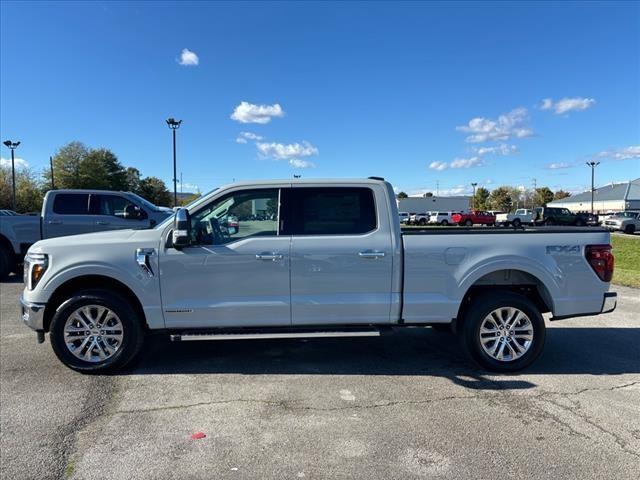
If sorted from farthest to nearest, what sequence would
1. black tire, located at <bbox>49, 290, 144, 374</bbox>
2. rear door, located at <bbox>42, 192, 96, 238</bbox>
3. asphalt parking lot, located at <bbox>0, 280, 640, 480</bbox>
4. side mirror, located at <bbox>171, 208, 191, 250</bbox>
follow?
rear door, located at <bbox>42, 192, 96, 238</bbox>
black tire, located at <bbox>49, 290, 144, 374</bbox>
side mirror, located at <bbox>171, 208, 191, 250</bbox>
asphalt parking lot, located at <bbox>0, 280, 640, 480</bbox>

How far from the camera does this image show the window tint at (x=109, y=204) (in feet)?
37.0

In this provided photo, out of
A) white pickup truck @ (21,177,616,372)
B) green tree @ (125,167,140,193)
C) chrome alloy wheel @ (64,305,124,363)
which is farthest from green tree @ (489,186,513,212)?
chrome alloy wheel @ (64,305,124,363)

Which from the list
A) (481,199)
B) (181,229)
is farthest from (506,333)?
(481,199)

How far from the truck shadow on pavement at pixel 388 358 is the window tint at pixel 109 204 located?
21.3 feet

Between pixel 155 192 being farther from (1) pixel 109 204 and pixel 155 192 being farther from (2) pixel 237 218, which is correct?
(2) pixel 237 218

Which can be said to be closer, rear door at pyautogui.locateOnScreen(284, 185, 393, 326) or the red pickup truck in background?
rear door at pyautogui.locateOnScreen(284, 185, 393, 326)

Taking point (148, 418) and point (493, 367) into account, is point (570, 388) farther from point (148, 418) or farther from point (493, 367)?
point (148, 418)

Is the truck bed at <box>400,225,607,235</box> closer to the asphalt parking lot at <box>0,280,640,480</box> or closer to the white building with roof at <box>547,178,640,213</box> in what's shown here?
the asphalt parking lot at <box>0,280,640,480</box>

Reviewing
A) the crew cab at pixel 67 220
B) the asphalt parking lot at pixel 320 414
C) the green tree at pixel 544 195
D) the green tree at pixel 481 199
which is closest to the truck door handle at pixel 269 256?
the asphalt parking lot at pixel 320 414

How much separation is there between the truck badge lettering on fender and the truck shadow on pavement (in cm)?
122

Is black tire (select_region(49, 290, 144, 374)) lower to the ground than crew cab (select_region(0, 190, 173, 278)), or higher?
lower

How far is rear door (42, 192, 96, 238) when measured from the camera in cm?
1090

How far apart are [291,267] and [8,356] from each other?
3496mm

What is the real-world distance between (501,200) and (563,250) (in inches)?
4549
